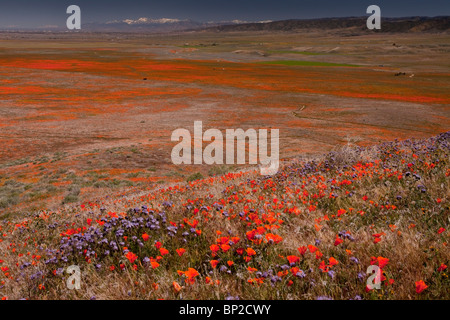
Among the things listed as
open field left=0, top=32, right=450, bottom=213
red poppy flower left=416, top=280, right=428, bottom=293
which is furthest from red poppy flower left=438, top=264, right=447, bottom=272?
open field left=0, top=32, right=450, bottom=213

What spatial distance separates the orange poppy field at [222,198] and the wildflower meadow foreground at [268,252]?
0.02 m

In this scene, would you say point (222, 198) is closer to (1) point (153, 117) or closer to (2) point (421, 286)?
(2) point (421, 286)

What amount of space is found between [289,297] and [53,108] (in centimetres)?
4756

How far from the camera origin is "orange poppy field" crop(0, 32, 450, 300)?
2.55 meters

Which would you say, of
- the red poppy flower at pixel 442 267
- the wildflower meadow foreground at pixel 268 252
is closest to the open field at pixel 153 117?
the wildflower meadow foreground at pixel 268 252

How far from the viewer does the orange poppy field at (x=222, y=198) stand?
8.37ft

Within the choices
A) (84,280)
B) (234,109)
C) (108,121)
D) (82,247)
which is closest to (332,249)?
(84,280)

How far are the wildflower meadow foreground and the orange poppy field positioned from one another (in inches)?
0.8

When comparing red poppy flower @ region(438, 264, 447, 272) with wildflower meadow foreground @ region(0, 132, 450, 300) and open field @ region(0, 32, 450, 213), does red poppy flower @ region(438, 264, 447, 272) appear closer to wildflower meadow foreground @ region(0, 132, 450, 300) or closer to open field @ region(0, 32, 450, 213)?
wildflower meadow foreground @ region(0, 132, 450, 300)

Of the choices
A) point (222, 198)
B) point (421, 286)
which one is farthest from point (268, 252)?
point (222, 198)

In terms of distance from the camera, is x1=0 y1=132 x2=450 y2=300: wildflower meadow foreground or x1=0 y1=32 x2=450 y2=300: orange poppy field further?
x1=0 y1=32 x2=450 y2=300: orange poppy field

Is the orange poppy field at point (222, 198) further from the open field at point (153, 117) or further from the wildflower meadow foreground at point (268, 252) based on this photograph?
the open field at point (153, 117)

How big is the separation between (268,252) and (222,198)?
2.55m
